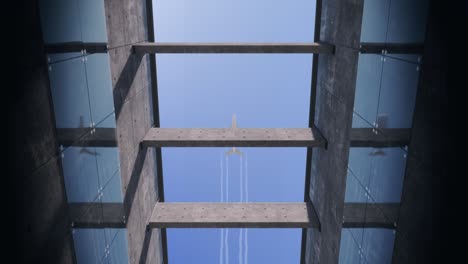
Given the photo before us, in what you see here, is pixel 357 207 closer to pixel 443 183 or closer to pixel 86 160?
pixel 443 183

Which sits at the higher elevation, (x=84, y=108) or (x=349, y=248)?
(x=84, y=108)

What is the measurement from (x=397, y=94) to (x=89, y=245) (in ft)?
22.5

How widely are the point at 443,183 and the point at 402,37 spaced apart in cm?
278

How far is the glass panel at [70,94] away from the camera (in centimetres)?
622

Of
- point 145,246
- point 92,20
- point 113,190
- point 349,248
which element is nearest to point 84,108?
point 92,20

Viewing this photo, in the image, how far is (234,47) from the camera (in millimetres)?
12734

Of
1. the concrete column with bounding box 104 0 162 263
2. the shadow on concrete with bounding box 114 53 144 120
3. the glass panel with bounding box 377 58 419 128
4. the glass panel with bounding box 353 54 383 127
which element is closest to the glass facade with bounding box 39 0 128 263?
the shadow on concrete with bounding box 114 53 144 120

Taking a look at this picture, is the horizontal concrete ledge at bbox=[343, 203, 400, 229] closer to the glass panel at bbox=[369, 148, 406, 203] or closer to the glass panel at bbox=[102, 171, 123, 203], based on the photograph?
the glass panel at bbox=[369, 148, 406, 203]

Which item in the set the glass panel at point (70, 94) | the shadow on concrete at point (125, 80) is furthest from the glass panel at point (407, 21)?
the shadow on concrete at point (125, 80)

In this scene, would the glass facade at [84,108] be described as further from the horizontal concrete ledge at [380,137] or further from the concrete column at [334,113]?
the concrete column at [334,113]

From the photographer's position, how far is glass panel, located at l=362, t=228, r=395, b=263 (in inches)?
277

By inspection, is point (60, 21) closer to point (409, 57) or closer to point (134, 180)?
point (409, 57)

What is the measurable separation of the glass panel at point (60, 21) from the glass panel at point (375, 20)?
19.7ft

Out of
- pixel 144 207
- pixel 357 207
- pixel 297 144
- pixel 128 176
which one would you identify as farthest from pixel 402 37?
pixel 144 207
